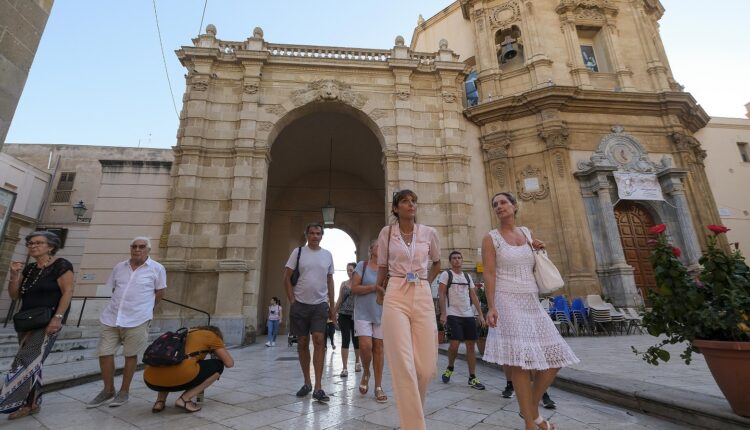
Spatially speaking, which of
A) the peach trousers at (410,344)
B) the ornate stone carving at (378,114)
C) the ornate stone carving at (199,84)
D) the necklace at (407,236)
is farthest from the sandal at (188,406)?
the ornate stone carving at (199,84)

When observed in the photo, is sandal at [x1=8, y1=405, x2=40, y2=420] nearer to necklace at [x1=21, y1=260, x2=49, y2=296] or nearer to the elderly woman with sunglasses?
the elderly woman with sunglasses

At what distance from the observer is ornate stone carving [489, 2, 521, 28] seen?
1351 cm

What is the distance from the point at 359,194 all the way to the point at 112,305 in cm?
1347

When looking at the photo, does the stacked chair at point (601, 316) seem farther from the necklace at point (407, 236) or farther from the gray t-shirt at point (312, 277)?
the necklace at point (407, 236)

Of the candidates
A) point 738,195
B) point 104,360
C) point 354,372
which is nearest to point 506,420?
point 354,372

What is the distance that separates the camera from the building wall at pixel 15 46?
10.7ft

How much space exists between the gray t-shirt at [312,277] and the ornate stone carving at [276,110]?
797 centimetres

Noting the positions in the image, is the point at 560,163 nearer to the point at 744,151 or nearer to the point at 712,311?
the point at 744,151

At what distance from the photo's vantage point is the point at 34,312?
3.13 m

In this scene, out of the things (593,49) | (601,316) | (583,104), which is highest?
(593,49)

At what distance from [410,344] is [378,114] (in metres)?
9.86

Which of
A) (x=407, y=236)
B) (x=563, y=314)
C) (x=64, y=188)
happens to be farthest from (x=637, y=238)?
(x=64, y=188)

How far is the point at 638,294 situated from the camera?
380 inches

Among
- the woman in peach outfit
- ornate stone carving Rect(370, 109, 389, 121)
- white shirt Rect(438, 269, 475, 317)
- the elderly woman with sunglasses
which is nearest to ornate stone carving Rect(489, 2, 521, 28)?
ornate stone carving Rect(370, 109, 389, 121)
